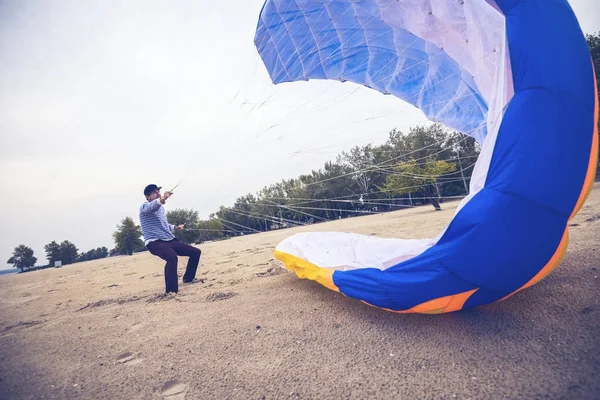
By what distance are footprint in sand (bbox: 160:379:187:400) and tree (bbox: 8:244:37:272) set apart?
218 feet

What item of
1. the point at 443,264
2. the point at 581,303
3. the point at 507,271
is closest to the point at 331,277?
the point at 443,264

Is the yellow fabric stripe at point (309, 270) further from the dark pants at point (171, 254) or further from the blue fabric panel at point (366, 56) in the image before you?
the blue fabric panel at point (366, 56)

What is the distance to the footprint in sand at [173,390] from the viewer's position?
5.63 feet

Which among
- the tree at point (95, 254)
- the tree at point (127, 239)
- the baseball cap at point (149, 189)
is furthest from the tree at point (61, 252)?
the baseball cap at point (149, 189)

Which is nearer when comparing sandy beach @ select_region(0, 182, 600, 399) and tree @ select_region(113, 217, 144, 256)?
sandy beach @ select_region(0, 182, 600, 399)

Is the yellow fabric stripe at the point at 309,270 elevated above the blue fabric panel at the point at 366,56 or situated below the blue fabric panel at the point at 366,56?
below

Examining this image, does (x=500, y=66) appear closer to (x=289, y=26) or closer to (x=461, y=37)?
(x=461, y=37)

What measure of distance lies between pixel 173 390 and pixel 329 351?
1.07 metres

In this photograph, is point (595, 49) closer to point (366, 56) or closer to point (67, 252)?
point (366, 56)

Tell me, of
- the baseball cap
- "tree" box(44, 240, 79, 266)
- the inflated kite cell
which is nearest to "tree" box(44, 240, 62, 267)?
"tree" box(44, 240, 79, 266)

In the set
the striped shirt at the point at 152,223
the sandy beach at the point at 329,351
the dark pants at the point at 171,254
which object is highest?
the striped shirt at the point at 152,223

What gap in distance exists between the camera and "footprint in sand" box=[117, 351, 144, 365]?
2201 millimetres

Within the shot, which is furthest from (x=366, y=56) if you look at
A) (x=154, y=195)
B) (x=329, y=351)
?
(x=154, y=195)

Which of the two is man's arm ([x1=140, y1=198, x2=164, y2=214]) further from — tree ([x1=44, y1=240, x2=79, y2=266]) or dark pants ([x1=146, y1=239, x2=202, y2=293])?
tree ([x1=44, y1=240, x2=79, y2=266])
